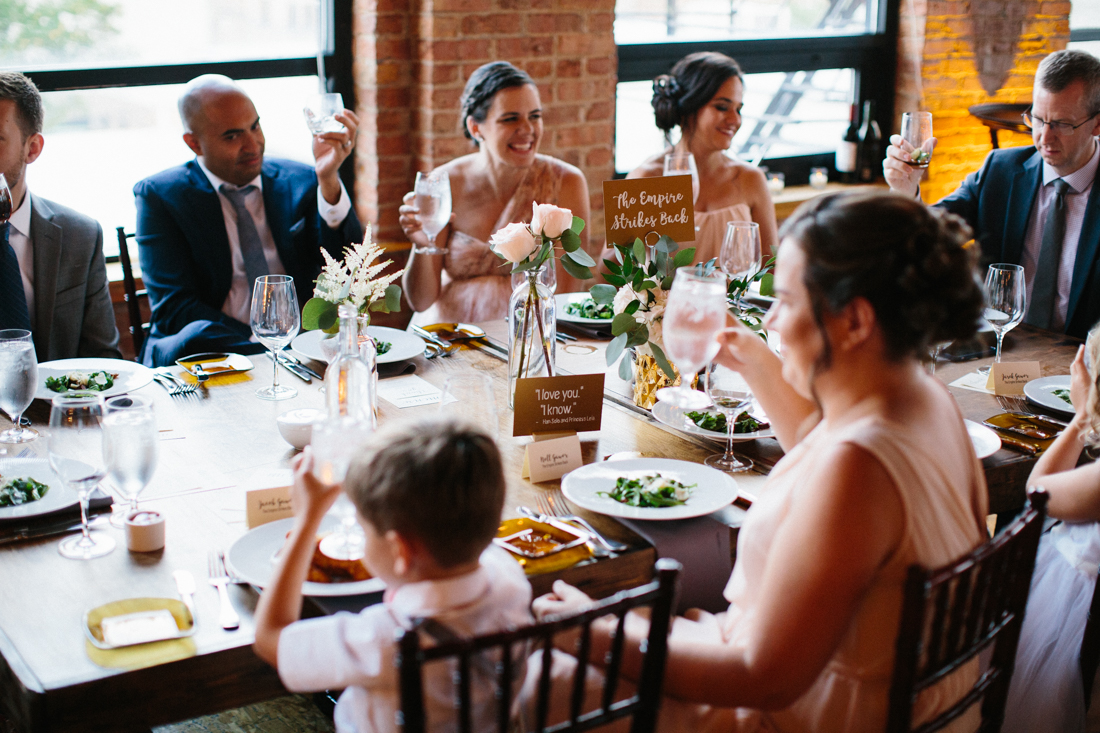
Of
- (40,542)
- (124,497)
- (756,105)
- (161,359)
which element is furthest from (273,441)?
(756,105)

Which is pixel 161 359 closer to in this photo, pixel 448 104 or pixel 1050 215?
pixel 448 104

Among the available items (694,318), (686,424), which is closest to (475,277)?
(686,424)

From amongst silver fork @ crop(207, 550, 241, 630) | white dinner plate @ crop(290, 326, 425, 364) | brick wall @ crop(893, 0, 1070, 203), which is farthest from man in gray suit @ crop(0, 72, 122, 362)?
brick wall @ crop(893, 0, 1070, 203)

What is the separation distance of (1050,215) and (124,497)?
7.94 feet

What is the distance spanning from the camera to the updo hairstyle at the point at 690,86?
343cm

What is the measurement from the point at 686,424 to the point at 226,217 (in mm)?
1785

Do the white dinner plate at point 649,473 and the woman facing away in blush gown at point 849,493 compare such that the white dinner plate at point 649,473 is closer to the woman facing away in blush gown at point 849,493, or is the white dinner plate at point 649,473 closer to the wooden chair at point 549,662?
the woman facing away in blush gown at point 849,493

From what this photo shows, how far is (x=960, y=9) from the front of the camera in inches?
194

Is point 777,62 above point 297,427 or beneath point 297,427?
above

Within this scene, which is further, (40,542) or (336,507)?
(40,542)

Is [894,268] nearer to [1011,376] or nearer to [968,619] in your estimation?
A: [968,619]

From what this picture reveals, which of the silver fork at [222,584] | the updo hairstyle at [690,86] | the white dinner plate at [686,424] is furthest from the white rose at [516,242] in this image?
the updo hairstyle at [690,86]

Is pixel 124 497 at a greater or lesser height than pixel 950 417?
lesser

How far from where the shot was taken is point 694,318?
1503 mm
